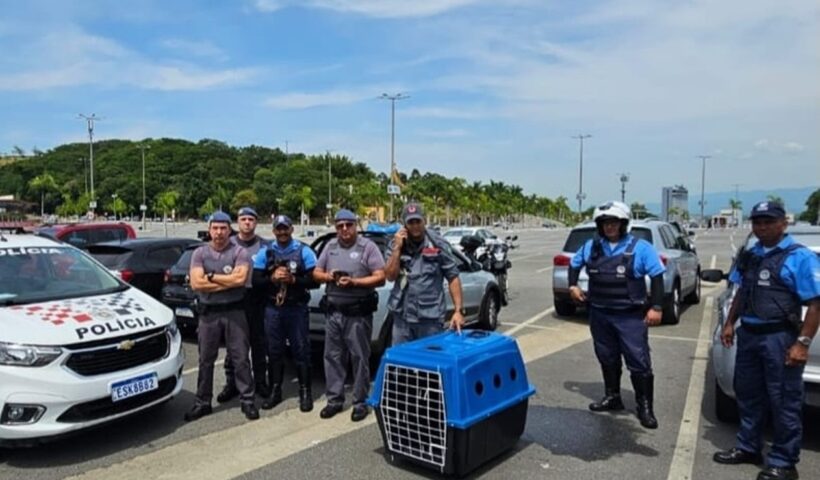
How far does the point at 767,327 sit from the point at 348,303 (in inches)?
124

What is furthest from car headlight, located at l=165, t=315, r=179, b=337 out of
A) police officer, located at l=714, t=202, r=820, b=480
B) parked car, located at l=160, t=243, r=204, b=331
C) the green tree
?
the green tree

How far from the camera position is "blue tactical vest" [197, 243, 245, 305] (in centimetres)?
569

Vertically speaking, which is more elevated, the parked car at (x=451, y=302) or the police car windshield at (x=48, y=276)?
the police car windshield at (x=48, y=276)

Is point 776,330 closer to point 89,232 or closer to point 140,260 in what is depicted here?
point 140,260

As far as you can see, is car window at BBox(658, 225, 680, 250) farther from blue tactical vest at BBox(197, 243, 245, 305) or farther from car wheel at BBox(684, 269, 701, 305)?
blue tactical vest at BBox(197, 243, 245, 305)

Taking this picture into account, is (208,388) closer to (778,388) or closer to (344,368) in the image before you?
(344,368)

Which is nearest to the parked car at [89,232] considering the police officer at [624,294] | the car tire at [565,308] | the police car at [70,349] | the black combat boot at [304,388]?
the police car at [70,349]

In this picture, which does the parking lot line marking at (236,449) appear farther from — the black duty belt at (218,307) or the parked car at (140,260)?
the parked car at (140,260)

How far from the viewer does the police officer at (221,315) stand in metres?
5.68

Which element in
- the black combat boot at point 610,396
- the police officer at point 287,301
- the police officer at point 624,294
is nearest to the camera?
the police officer at point 624,294

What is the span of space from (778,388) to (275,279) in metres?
3.88

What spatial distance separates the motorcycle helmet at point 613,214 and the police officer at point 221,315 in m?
3.00

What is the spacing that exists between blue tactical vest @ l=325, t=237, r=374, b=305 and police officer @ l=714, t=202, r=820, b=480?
2887 millimetres

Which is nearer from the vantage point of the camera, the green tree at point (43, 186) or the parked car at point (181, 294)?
the parked car at point (181, 294)
